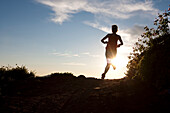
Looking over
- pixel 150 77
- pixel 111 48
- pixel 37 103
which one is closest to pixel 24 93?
pixel 37 103

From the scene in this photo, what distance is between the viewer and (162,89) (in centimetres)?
456

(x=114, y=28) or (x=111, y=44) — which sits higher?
(x=114, y=28)

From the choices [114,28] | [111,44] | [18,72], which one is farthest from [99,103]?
[18,72]

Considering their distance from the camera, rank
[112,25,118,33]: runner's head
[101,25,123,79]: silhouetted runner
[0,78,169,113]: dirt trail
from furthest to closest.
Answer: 1. [101,25,123,79]: silhouetted runner
2. [112,25,118,33]: runner's head
3. [0,78,169,113]: dirt trail

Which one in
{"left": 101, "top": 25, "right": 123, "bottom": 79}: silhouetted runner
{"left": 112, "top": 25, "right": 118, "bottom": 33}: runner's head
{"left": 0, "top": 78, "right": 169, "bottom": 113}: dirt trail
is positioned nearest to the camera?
{"left": 0, "top": 78, "right": 169, "bottom": 113}: dirt trail

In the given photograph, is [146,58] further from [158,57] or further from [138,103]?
[138,103]

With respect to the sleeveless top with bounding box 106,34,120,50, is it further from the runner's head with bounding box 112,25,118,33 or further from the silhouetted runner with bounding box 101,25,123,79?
the runner's head with bounding box 112,25,118,33

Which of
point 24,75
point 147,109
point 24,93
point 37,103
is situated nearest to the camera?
point 147,109

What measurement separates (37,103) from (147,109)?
9.79ft

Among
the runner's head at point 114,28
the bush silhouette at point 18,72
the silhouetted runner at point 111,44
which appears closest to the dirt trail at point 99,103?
the silhouetted runner at point 111,44

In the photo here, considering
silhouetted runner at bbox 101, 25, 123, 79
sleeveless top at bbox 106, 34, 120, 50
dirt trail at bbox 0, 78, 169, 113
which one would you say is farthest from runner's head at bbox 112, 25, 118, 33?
dirt trail at bbox 0, 78, 169, 113

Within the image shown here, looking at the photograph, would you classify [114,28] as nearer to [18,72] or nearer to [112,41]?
[112,41]

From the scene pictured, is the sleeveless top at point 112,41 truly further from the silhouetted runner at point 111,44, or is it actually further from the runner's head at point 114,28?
the runner's head at point 114,28

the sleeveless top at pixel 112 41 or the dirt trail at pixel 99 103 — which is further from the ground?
the sleeveless top at pixel 112 41
